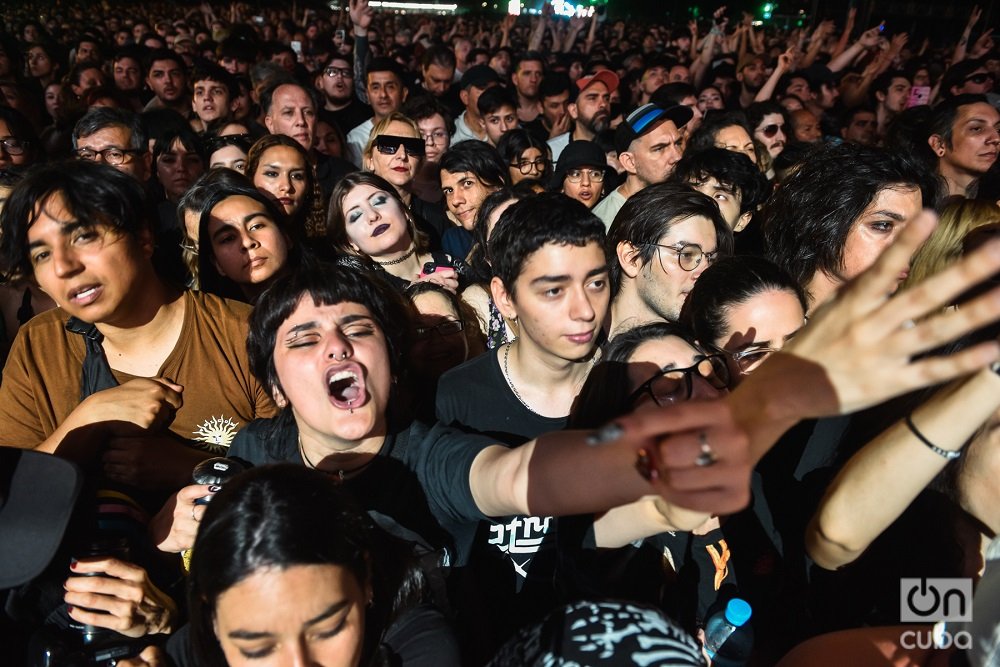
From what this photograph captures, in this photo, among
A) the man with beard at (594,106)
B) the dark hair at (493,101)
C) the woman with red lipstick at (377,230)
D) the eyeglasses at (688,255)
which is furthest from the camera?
the dark hair at (493,101)

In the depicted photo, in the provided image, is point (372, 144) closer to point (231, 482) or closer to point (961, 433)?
point (231, 482)

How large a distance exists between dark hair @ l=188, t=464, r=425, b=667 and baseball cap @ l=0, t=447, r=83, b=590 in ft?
0.96

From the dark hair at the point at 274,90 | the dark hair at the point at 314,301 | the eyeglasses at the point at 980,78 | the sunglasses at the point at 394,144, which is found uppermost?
the eyeglasses at the point at 980,78

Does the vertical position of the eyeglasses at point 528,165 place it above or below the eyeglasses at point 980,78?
below

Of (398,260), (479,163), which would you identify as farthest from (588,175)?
(398,260)

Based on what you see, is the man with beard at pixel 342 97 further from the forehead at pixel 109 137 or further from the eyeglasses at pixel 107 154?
the eyeglasses at pixel 107 154

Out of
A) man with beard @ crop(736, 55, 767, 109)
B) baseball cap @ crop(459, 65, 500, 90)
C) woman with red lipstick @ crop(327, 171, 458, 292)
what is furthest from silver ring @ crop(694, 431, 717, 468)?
man with beard @ crop(736, 55, 767, 109)

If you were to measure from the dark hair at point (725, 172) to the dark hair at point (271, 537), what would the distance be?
3.11m

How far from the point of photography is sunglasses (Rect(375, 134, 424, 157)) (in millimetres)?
4660

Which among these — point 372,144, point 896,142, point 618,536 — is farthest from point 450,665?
point 896,142

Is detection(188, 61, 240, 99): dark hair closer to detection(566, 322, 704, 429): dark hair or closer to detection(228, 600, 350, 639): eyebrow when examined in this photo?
detection(566, 322, 704, 429): dark hair

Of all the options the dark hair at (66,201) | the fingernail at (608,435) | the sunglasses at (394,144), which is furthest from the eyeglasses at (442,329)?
the sunglasses at (394,144)

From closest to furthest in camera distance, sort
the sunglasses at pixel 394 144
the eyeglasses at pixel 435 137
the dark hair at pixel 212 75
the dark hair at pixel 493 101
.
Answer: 1. the sunglasses at pixel 394 144
2. the eyeglasses at pixel 435 137
3. the dark hair at pixel 212 75
4. the dark hair at pixel 493 101

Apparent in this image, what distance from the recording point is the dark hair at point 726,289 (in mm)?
2570
